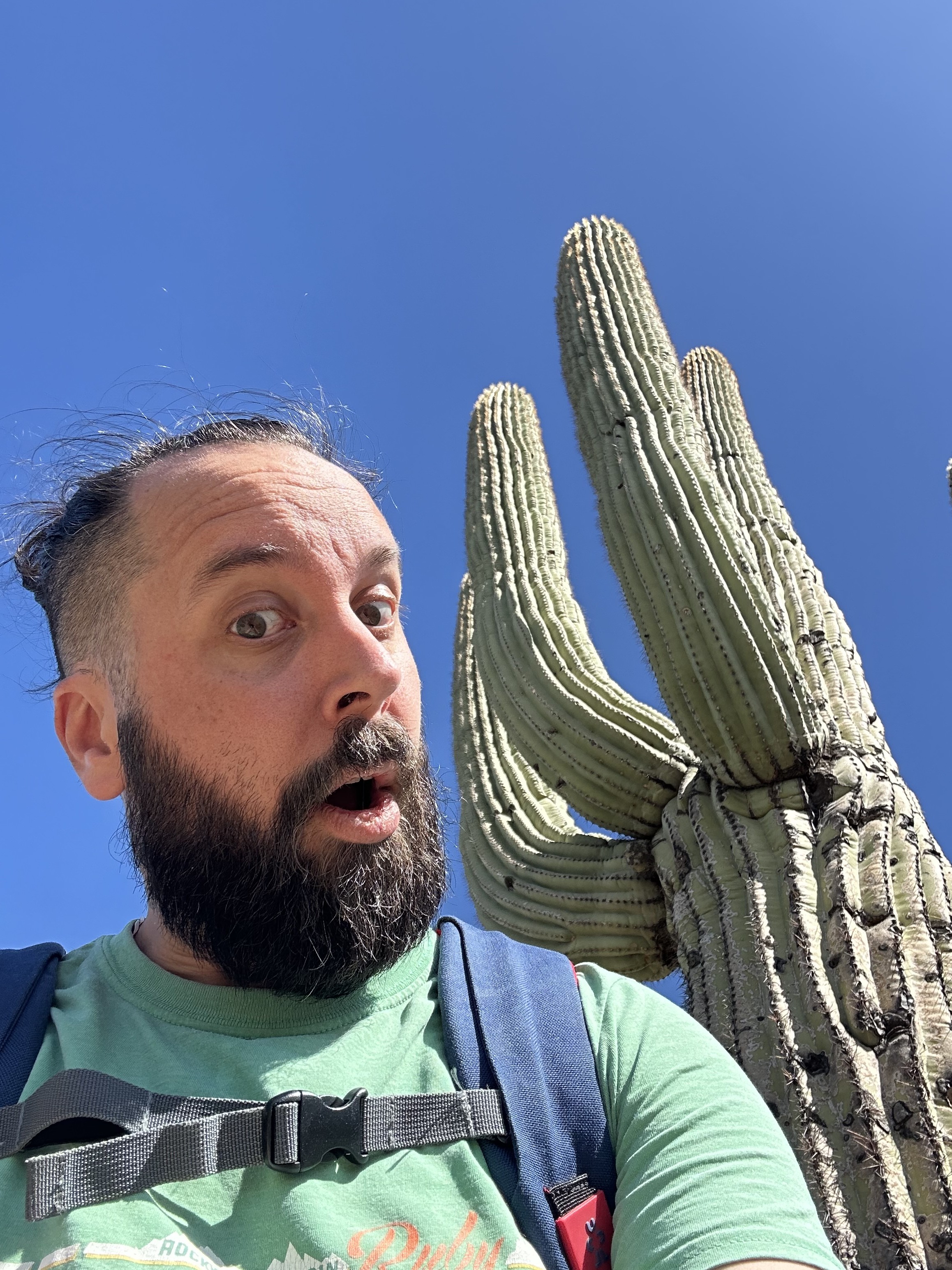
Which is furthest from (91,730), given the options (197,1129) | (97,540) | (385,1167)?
(385,1167)

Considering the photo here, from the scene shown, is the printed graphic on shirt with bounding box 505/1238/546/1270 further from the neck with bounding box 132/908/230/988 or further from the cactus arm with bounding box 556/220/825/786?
the cactus arm with bounding box 556/220/825/786

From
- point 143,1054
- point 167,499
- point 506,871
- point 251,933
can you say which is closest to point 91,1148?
point 143,1054

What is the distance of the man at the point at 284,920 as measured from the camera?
936 mm

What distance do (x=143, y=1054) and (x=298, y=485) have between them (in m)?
0.84

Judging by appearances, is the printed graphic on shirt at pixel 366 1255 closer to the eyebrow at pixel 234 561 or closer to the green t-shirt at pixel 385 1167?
the green t-shirt at pixel 385 1167

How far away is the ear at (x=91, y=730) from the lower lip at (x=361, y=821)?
37cm

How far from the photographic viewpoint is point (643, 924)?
11.7ft

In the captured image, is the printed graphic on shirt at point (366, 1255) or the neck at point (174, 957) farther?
the neck at point (174, 957)

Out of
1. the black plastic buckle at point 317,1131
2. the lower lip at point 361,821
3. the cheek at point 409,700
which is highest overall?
the cheek at point 409,700

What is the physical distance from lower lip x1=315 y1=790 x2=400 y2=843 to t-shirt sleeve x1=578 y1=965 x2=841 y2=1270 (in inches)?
14.0

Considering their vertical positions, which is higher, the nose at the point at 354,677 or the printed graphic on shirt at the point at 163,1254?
the nose at the point at 354,677

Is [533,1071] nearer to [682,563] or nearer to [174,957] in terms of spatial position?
[174,957]

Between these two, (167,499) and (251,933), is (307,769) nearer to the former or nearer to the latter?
(251,933)

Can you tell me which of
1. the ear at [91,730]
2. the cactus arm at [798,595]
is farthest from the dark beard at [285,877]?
the cactus arm at [798,595]
